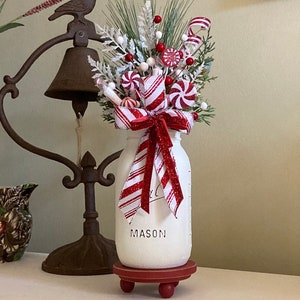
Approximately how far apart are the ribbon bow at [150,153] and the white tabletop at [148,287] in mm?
118

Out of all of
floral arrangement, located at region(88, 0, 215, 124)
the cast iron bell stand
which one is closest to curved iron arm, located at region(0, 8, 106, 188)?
the cast iron bell stand

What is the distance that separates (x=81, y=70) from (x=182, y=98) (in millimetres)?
288

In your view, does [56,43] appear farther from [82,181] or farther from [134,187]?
[134,187]

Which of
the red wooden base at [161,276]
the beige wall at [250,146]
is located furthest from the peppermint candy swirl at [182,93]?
the beige wall at [250,146]

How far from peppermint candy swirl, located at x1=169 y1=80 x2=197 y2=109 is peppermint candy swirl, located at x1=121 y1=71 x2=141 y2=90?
0.16 ft

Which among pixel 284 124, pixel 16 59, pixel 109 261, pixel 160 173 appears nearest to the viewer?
pixel 160 173

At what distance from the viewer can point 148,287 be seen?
830 millimetres

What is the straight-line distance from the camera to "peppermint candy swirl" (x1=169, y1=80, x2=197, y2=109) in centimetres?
78

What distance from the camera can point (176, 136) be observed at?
2.63 feet

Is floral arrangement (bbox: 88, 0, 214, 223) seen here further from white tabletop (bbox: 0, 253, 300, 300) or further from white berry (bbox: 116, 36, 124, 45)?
white tabletop (bbox: 0, 253, 300, 300)

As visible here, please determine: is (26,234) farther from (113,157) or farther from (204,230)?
(204,230)

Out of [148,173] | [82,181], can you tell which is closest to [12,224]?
[82,181]

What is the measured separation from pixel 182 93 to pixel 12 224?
17.8 inches

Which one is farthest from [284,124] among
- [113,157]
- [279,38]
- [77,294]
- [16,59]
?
[16,59]
